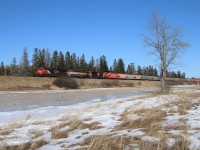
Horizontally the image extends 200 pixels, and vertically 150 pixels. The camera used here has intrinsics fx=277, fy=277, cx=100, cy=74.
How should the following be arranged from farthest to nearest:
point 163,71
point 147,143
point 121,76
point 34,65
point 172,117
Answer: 1. point 34,65
2. point 121,76
3. point 163,71
4. point 172,117
5. point 147,143

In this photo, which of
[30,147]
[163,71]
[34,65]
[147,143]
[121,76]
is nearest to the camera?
[147,143]

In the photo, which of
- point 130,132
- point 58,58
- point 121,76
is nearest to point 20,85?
point 121,76

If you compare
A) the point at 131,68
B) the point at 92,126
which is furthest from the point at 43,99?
the point at 131,68

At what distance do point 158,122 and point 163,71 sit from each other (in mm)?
23665

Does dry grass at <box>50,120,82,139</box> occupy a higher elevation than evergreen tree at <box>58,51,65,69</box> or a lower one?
lower

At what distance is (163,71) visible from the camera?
102 feet

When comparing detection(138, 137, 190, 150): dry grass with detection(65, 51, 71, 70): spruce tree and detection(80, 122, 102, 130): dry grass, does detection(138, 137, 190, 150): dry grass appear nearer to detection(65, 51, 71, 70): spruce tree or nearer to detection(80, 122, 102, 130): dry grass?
detection(80, 122, 102, 130): dry grass

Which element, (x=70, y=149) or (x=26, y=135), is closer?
(x=70, y=149)

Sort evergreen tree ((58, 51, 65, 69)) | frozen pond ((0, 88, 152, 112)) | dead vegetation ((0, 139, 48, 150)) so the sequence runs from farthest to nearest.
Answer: evergreen tree ((58, 51, 65, 69)), frozen pond ((0, 88, 152, 112)), dead vegetation ((0, 139, 48, 150))

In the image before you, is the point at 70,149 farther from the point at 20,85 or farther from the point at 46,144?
the point at 20,85

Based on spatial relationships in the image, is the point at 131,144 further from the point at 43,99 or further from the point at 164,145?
the point at 43,99

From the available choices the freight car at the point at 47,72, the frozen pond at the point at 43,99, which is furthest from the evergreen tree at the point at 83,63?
the frozen pond at the point at 43,99

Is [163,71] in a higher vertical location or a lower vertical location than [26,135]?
higher

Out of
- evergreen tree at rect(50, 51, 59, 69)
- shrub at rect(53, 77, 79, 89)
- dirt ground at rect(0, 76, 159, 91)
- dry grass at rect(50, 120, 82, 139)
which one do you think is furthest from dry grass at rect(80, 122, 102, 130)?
evergreen tree at rect(50, 51, 59, 69)
